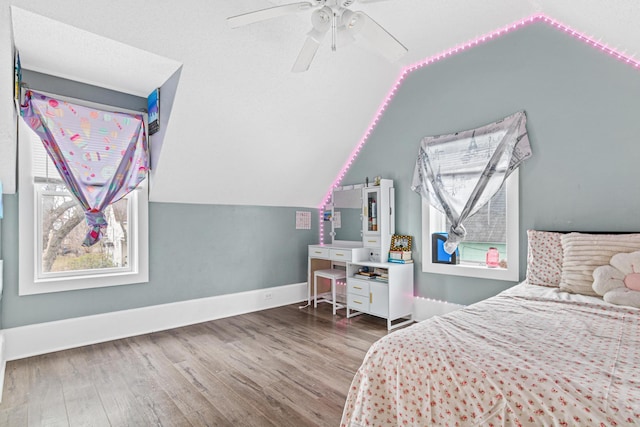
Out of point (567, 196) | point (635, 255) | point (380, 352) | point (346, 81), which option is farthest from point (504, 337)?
point (346, 81)

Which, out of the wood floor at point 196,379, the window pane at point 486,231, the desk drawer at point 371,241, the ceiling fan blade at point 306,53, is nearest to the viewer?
the wood floor at point 196,379

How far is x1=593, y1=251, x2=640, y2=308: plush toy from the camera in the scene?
1.95 m

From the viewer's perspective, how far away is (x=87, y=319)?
3.12 meters

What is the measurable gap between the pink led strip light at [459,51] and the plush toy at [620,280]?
1464 millimetres

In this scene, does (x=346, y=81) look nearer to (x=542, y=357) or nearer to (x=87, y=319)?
(x=542, y=357)

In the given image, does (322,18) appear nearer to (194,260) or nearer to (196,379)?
(196,379)

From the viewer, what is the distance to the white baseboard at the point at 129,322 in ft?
Result: 9.26

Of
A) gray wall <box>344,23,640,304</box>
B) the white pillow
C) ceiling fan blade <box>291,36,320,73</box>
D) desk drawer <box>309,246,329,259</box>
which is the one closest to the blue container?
gray wall <box>344,23,640,304</box>

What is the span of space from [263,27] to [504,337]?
2716 mm

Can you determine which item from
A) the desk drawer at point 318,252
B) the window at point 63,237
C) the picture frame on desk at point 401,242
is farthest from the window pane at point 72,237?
the picture frame on desk at point 401,242

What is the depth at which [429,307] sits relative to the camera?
363 cm

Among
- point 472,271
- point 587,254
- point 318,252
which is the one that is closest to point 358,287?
point 318,252

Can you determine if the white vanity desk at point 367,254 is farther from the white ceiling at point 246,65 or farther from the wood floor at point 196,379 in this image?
the white ceiling at point 246,65

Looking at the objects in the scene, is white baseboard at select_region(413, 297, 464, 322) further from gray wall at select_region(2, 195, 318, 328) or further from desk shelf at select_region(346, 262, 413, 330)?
gray wall at select_region(2, 195, 318, 328)
